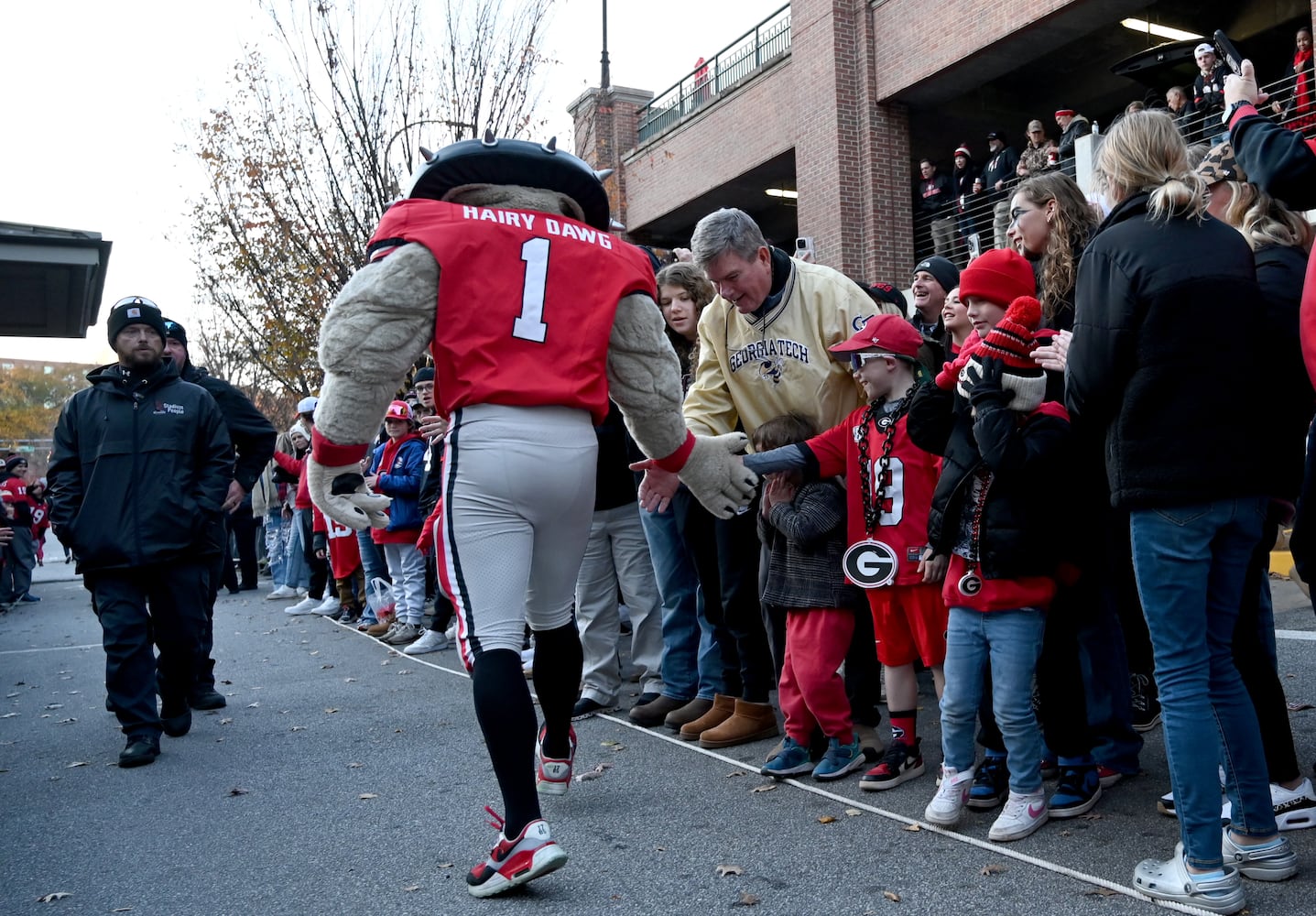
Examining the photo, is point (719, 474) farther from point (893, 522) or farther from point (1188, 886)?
point (1188, 886)

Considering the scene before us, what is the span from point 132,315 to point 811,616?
394cm

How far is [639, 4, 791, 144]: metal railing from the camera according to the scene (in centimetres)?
2084

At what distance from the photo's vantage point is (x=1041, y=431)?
3.60m

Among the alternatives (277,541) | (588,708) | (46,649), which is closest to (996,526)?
(588,708)

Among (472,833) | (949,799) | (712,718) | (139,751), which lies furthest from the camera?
(139,751)

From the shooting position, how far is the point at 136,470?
19.6ft

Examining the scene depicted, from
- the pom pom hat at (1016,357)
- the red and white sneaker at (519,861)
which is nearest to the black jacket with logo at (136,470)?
the red and white sneaker at (519,861)

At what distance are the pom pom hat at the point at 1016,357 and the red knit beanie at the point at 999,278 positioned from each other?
302mm

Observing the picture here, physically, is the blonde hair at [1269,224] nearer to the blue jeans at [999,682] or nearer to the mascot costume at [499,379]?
the blue jeans at [999,682]

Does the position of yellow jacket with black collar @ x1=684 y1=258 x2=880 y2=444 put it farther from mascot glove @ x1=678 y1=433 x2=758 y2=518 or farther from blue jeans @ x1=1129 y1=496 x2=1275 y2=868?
blue jeans @ x1=1129 y1=496 x2=1275 y2=868

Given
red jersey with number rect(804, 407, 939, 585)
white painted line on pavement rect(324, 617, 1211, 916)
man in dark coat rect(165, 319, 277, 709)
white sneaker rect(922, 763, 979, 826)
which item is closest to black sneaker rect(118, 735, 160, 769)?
man in dark coat rect(165, 319, 277, 709)

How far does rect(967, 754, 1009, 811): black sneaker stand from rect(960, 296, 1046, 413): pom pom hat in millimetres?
Answer: 1312

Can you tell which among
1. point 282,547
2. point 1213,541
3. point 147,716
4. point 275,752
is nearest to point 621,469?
point 275,752

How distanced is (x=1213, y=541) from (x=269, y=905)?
2867mm
